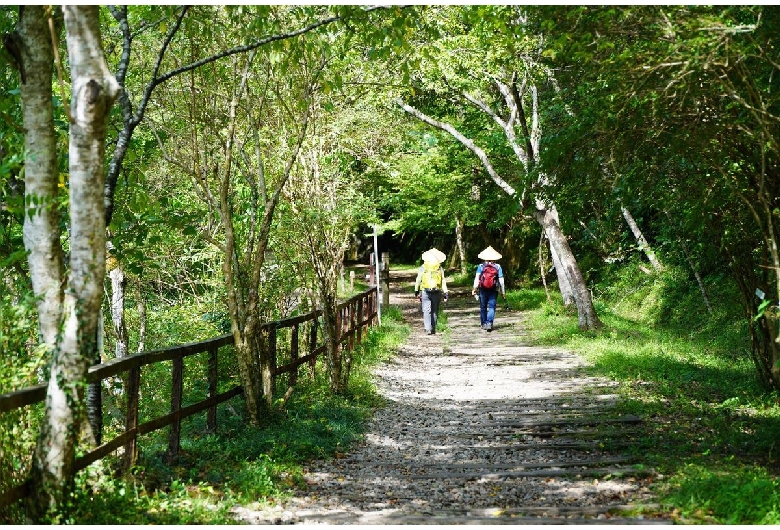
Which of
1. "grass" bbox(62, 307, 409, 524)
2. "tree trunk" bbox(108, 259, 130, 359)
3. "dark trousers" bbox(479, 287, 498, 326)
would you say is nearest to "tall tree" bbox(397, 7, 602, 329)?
"dark trousers" bbox(479, 287, 498, 326)

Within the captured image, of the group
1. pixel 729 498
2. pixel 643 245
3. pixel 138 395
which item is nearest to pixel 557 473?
pixel 729 498

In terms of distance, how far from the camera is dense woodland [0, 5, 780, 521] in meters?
5.18

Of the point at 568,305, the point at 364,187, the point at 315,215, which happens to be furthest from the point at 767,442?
the point at 568,305

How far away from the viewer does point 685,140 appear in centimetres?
752

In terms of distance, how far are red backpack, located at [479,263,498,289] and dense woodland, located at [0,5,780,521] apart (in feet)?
13.6

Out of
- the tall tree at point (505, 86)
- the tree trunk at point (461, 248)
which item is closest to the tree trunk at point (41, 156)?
the tall tree at point (505, 86)

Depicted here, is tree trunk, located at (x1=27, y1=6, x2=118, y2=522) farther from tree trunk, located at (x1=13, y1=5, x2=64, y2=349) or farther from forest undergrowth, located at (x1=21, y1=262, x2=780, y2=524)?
tree trunk, located at (x1=13, y1=5, x2=64, y2=349)

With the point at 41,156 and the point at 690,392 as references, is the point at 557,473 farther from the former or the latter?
the point at 41,156

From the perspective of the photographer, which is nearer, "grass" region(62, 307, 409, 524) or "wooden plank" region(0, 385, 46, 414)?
"wooden plank" region(0, 385, 46, 414)

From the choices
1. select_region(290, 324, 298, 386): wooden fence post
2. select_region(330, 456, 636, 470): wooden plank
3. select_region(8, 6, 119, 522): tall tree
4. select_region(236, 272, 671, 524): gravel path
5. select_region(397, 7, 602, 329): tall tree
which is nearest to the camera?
select_region(8, 6, 119, 522): tall tree

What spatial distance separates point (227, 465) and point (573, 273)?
41.1 ft

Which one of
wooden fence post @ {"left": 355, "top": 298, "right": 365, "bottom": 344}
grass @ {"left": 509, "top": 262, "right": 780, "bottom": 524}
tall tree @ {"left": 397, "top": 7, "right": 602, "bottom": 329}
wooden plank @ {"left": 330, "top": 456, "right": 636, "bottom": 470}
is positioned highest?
tall tree @ {"left": 397, "top": 7, "right": 602, "bottom": 329}

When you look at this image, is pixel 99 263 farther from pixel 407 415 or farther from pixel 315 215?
pixel 407 415

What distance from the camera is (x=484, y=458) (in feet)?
27.0
